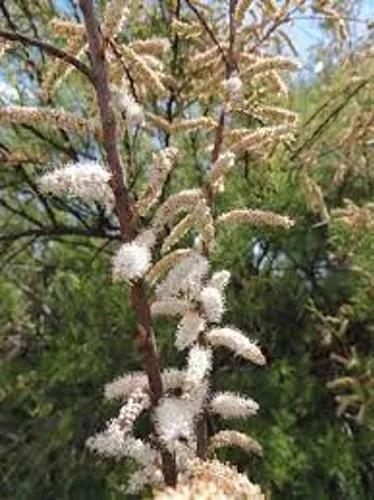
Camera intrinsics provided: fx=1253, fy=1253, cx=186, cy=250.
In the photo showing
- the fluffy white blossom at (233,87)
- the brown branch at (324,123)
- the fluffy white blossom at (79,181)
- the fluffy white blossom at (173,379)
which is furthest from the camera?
the brown branch at (324,123)

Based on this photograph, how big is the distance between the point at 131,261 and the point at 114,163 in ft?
0.77

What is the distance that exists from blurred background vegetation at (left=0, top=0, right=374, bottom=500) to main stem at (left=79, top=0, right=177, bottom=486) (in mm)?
3749

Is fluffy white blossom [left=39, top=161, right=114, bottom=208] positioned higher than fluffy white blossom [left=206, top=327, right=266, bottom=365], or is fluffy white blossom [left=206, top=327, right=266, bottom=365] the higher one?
fluffy white blossom [left=39, top=161, right=114, bottom=208]

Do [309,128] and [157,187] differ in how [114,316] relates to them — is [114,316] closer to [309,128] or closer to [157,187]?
[309,128]

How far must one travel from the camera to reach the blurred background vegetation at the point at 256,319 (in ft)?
23.1

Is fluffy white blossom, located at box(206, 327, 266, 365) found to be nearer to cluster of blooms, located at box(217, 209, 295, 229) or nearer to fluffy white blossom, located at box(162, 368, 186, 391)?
fluffy white blossom, located at box(162, 368, 186, 391)

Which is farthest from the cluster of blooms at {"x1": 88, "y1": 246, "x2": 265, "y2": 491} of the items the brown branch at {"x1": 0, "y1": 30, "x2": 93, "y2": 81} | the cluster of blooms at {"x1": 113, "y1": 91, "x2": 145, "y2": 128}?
the brown branch at {"x1": 0, "y1": 30, "x2": 93, "y2": 81}

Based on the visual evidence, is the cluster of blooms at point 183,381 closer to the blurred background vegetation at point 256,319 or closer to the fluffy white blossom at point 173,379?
the fluffy white blossom at point 173,379

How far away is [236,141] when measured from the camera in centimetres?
360

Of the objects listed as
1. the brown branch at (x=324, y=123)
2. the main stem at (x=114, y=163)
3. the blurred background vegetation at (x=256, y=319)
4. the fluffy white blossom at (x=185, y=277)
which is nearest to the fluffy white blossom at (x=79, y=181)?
the main stem at (x=114, y=163)

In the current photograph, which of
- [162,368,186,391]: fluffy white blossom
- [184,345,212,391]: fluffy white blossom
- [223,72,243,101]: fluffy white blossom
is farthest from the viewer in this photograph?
[223,72,243,101]: fluffy white blossom

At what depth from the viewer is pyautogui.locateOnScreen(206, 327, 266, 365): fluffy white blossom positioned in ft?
10.9

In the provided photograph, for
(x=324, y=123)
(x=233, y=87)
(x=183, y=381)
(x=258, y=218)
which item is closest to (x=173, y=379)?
(x=183, y=381)

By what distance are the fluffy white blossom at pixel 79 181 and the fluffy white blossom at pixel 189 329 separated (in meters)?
0.56
